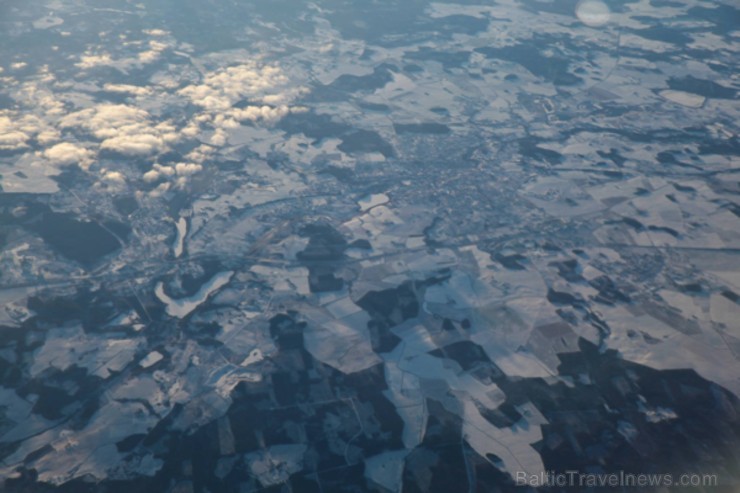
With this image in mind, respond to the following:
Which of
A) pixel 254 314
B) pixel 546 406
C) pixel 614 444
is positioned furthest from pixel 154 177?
pixel 614 444

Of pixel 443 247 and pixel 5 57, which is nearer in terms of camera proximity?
pixel 443 247

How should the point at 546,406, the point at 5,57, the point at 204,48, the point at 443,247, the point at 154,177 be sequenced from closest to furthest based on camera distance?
the point at 546,406, the point at 443,247, the point at 154,177, the point at 5,57, the point at 204,48

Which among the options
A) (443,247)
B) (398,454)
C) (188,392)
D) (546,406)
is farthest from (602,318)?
(188,392)

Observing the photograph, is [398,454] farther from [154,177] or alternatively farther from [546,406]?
[154,177]

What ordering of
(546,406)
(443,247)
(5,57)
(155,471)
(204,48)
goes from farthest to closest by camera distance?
1. (204,48)
2. (5,57)
3. (443,247)
4. (546,406)
5. (155,471)

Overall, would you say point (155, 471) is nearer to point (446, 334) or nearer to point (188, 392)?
point (188, 392)

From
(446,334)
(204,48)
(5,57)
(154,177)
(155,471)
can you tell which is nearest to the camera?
(155,471)
